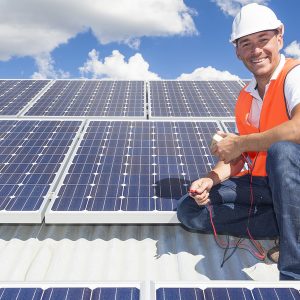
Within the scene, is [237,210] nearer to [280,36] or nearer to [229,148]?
[229,148]

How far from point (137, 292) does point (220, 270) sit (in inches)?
80.5

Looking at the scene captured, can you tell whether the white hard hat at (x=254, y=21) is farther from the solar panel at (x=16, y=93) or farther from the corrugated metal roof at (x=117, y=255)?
the solar panel at (x=16, y=93)

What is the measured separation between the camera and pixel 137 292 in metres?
2.78

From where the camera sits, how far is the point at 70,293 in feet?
9.13

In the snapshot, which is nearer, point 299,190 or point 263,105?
point 299,190

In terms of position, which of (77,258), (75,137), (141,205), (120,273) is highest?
(75,137)

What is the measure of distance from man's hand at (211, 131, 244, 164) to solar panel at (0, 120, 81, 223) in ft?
8.80

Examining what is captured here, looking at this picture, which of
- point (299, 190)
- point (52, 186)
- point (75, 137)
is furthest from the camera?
point (75, 137)

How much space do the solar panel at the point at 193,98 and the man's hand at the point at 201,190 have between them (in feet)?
19.2

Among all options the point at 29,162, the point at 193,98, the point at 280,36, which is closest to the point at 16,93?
the point at 193,98

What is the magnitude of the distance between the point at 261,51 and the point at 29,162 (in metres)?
4.41

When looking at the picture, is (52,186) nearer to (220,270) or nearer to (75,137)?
(75,137)

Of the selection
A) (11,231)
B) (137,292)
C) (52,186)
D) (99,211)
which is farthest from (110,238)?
(137,292)

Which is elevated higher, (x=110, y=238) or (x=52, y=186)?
(x=52, y=186)
